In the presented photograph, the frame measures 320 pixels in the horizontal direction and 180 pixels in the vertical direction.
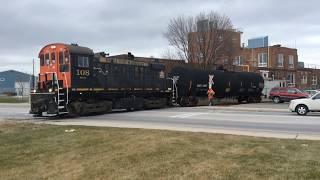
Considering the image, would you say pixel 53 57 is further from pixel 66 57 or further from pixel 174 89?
pixel 174 89

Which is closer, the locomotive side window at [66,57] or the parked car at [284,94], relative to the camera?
the locomotive side window at [66,57]

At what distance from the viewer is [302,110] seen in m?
29.7

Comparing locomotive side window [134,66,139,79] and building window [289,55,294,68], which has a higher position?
building window [289,55,294,68]

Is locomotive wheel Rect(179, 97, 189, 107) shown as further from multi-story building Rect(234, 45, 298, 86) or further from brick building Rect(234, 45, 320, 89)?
multi-story building Rect(234, 45, 298, 86)

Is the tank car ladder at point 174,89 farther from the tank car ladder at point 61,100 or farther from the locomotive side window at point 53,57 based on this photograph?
the tank car ladder at point 61,100

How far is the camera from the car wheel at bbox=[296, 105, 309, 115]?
2958 cm

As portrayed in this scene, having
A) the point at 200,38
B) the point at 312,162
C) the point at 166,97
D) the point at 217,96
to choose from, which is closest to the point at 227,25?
the point at 200,38

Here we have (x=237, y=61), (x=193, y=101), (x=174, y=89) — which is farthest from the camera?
(x=237, y=61)

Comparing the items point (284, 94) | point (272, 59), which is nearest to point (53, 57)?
point (284, 94)

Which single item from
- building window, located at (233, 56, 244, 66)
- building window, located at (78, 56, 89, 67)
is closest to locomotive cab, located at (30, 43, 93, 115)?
building window, located at (78, 56, 89, 67)

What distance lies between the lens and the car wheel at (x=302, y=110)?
1164 inches

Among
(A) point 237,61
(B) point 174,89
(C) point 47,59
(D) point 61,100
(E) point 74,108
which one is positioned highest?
(A) point 237,61

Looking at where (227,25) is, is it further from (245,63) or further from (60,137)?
(60,137)

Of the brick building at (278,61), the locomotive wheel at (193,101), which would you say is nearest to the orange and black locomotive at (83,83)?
the locomotive wheel at (193,101)
